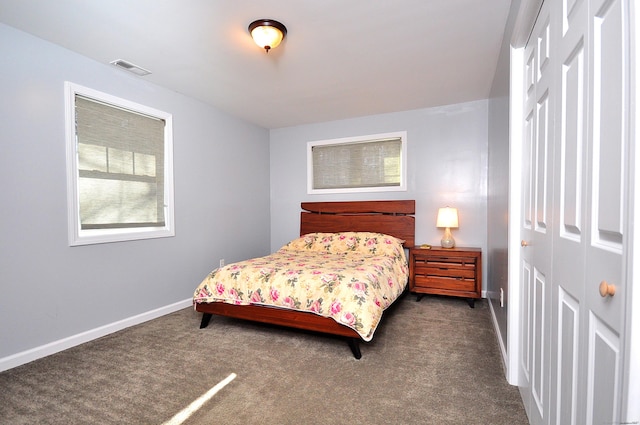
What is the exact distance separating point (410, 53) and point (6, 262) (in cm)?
340

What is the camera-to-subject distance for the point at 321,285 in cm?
242

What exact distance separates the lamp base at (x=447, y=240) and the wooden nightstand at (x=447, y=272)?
9cm

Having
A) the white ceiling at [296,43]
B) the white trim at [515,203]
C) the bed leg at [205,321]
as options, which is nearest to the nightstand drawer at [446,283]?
the white trim at [515,203]

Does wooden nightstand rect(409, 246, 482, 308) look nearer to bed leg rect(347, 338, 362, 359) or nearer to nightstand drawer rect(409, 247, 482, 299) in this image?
nightstand drawer rect(409, 247, 482, 299)

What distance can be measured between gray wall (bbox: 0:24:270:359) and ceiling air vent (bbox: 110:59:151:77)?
0.34 feet

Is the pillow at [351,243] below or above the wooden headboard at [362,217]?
below

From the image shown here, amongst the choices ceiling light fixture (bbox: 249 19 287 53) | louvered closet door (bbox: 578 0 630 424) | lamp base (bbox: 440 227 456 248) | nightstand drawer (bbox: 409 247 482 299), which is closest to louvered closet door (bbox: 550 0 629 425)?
louvered closet door (bbox: 578 0 630 424)

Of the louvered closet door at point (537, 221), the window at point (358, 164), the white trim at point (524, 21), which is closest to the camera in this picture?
the louvered closet door at point (537, 221)

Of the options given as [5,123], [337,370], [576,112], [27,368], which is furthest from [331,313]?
[5,123]

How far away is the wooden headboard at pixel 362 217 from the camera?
402 cm

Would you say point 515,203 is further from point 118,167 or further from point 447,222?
point 118,167

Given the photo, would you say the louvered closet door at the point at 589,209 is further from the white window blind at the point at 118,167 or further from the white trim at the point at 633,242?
the white window blind at the point at 118,167

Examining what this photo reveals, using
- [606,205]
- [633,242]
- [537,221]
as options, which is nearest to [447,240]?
[537,221]

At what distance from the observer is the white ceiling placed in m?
2.00
